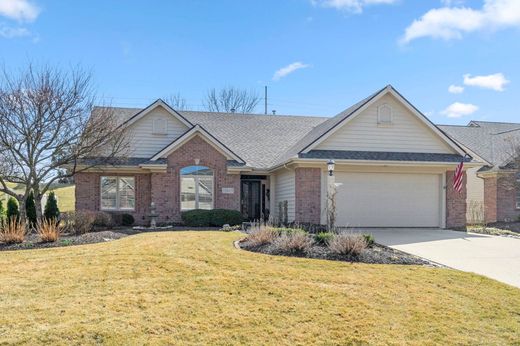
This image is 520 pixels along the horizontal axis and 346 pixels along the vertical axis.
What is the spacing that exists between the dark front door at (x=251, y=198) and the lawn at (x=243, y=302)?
13.1 meters

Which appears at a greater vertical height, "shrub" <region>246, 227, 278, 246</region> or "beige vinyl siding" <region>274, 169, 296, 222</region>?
"beige vinyl siding" <region>274, 169, 296, 222</region>

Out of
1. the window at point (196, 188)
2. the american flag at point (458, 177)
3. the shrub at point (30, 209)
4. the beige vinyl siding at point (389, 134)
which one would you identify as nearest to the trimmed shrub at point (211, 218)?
the window at point (196, 188)

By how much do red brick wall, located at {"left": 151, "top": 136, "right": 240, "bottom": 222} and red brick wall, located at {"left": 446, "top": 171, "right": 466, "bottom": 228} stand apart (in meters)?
9.15

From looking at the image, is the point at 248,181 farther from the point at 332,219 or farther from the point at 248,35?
the point at 332,219

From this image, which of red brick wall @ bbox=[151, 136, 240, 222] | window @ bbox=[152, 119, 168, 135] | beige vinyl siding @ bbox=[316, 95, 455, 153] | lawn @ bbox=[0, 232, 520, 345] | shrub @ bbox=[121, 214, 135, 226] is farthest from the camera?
window @ bbox=[152, 119, 168, 135]

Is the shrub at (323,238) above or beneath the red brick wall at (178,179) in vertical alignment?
beneath

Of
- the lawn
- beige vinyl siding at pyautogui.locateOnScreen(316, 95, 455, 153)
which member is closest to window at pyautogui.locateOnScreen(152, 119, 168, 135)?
beige vinyl siding at pyautogui.locateOnScreen(316, 95, 455, 153)

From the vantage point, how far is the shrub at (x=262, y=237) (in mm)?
11562

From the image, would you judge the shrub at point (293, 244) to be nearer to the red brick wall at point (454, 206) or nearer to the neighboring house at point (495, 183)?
the red brick wall at point (454, 206)

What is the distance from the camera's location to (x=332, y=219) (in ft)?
45.8

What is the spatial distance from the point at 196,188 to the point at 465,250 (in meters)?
11.5

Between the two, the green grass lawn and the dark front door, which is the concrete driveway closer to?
the dark front door

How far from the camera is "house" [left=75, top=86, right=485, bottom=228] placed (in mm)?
18891

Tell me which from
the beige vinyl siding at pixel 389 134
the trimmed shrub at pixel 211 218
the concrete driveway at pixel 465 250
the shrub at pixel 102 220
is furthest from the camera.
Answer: the beige vinyl siding at pixel 389 134
